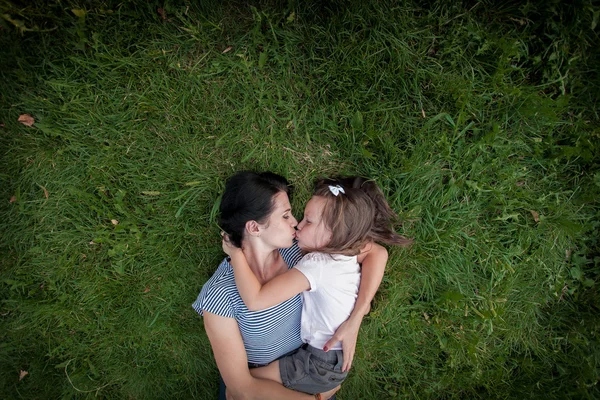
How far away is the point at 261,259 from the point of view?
2502 mm

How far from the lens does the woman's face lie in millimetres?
2314

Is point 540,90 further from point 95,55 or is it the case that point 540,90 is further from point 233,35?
point 95,55

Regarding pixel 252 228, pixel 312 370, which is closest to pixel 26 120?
pixel 252 228

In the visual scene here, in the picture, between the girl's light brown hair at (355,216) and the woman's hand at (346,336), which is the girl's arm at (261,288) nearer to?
the girl's light brown hair at (355,216)

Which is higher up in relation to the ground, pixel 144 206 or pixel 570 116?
pixel 570 116

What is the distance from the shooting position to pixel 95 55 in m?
2.67

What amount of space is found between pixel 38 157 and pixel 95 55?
1123 millimetres

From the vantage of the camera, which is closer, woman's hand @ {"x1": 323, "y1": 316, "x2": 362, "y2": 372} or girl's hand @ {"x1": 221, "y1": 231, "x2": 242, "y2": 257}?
girl's hand @ {"x1": 221, "y1": 231, "x2": 242, "y2": 257}

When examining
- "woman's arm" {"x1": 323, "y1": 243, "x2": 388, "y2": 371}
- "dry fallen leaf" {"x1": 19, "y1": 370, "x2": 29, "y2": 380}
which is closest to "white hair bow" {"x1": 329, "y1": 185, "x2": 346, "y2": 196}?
"woman's arm" {"x1": 323, "y1": 243, "x2": 388, "y2": 371}

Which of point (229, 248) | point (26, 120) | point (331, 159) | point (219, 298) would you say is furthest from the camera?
point (331, 159)

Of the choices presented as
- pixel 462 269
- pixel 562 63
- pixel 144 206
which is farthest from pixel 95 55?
pixel 562 63

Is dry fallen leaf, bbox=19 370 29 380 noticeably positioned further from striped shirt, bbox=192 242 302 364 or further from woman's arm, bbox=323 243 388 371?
woman's arm, bbox=323 243 388 371

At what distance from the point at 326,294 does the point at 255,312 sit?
576 mm

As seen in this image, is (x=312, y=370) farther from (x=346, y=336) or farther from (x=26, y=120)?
(x=26, y=120)
